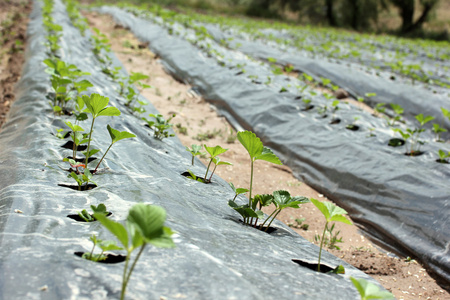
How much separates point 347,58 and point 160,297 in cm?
947

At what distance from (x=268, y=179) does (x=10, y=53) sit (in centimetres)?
513

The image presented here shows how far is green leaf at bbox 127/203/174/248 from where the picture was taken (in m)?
0.96

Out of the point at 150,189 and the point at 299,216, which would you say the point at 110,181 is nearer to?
the point at 150,189

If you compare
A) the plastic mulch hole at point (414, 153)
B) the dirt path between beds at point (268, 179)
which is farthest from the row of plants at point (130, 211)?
the plastic mulch hole at point (414, 153)

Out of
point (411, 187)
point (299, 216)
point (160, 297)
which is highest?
point (160, 297)

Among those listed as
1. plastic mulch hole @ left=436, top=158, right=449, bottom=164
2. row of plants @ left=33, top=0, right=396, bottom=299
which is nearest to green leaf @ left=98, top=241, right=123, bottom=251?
row of plants @ left=33, top=0, right=396, bottom=299

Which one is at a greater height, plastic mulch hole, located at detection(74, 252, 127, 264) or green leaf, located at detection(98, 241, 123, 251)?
green leaf, located at detection(98, 241, 123, 251)

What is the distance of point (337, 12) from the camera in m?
23.0

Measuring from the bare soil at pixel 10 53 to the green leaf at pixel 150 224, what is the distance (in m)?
Answer: 3.22

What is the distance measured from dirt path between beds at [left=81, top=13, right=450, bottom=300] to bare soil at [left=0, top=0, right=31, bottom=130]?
1562mm

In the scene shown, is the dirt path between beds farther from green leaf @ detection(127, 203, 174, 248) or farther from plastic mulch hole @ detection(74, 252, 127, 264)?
green leaf @ detection(127, 203, 174, 248)

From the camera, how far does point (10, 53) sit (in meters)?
6.43

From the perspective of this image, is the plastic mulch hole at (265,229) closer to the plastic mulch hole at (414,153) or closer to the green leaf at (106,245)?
the green leaf at (106,245)

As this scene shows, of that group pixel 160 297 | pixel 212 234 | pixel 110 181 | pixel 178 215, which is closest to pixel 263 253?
pixel 212 234
